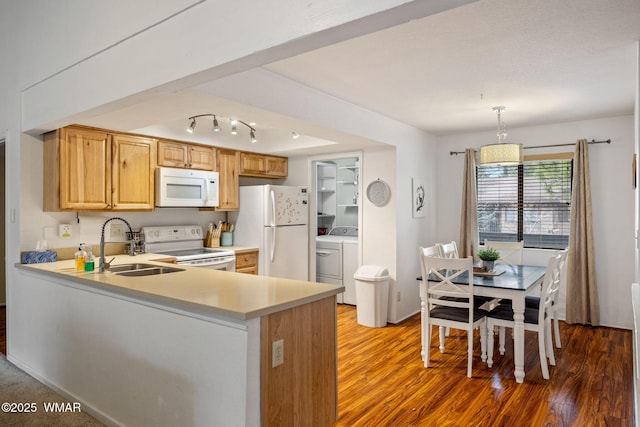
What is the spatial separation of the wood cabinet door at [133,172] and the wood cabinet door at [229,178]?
89 cm

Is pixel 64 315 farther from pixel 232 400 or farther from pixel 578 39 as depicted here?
pixel 578 39

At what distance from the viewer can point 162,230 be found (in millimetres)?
4594

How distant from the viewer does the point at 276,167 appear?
5.66 meters

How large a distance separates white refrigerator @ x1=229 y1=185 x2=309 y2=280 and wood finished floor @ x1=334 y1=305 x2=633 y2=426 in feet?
4.23

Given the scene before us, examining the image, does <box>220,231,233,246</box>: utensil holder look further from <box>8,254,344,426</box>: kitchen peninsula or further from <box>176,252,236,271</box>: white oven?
<box>8,254,344,426</box>: kitchen peninsula

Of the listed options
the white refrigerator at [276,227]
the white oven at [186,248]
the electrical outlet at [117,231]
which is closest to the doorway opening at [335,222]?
the white refrigerator at [276,227]

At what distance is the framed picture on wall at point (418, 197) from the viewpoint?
5.14m

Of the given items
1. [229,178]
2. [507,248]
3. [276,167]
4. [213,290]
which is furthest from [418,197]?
[213,290]

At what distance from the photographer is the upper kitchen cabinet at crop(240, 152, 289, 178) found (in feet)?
17.1

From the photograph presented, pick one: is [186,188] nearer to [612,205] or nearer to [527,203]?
[527,203]

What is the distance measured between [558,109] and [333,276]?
332cm

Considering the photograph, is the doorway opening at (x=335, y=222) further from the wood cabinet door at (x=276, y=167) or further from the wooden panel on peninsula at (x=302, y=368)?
the wooden panel on peninsula at (x=302, y=368)

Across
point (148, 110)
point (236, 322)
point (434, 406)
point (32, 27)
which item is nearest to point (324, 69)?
point (148, 110)

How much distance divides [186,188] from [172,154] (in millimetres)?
392
